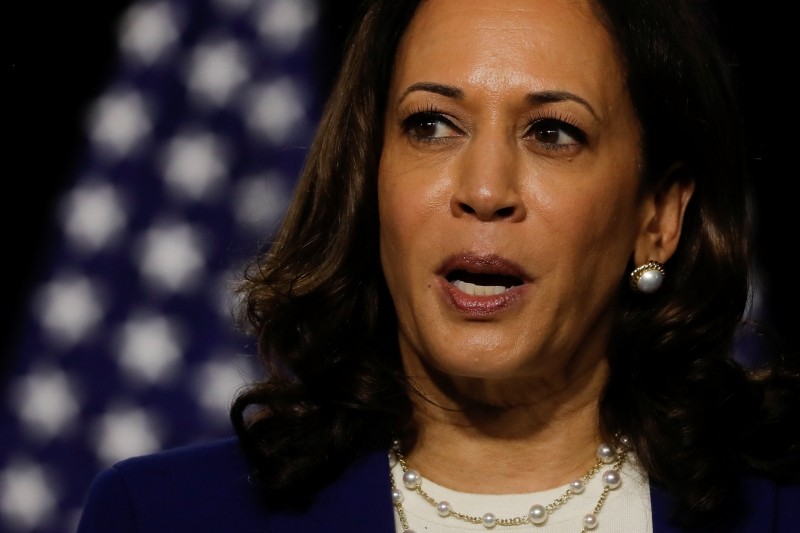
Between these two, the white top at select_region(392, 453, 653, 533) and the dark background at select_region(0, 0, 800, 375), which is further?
the dark background at select_region(0, 0, 800, 375)

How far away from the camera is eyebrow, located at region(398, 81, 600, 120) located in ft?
5.81

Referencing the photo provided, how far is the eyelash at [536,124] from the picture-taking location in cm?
179

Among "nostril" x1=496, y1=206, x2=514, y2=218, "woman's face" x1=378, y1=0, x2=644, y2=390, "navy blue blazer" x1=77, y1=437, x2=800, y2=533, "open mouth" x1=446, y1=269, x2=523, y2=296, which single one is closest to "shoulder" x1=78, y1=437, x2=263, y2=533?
"navy blue blazer" x1=77, y1=437, x2=800, y2=533

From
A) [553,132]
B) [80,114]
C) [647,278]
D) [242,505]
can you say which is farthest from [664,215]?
[80,114]

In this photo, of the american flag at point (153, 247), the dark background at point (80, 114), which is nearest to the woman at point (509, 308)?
the dark background at point (80, 114)

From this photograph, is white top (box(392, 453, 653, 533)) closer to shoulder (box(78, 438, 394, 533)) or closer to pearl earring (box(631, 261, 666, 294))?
shoulder (box(78, 438, 394, 533))

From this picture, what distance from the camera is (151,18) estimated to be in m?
2.74

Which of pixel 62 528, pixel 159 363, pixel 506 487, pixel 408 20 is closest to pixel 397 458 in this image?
pixel 506 487

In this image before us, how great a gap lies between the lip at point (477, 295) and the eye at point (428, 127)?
8.4 inches

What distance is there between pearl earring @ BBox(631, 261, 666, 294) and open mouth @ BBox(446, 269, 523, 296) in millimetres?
260

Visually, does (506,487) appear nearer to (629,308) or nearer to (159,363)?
(629,308)

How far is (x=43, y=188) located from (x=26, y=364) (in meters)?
0.42

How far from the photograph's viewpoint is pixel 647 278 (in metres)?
1.91

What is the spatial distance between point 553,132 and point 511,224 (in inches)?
7.2
